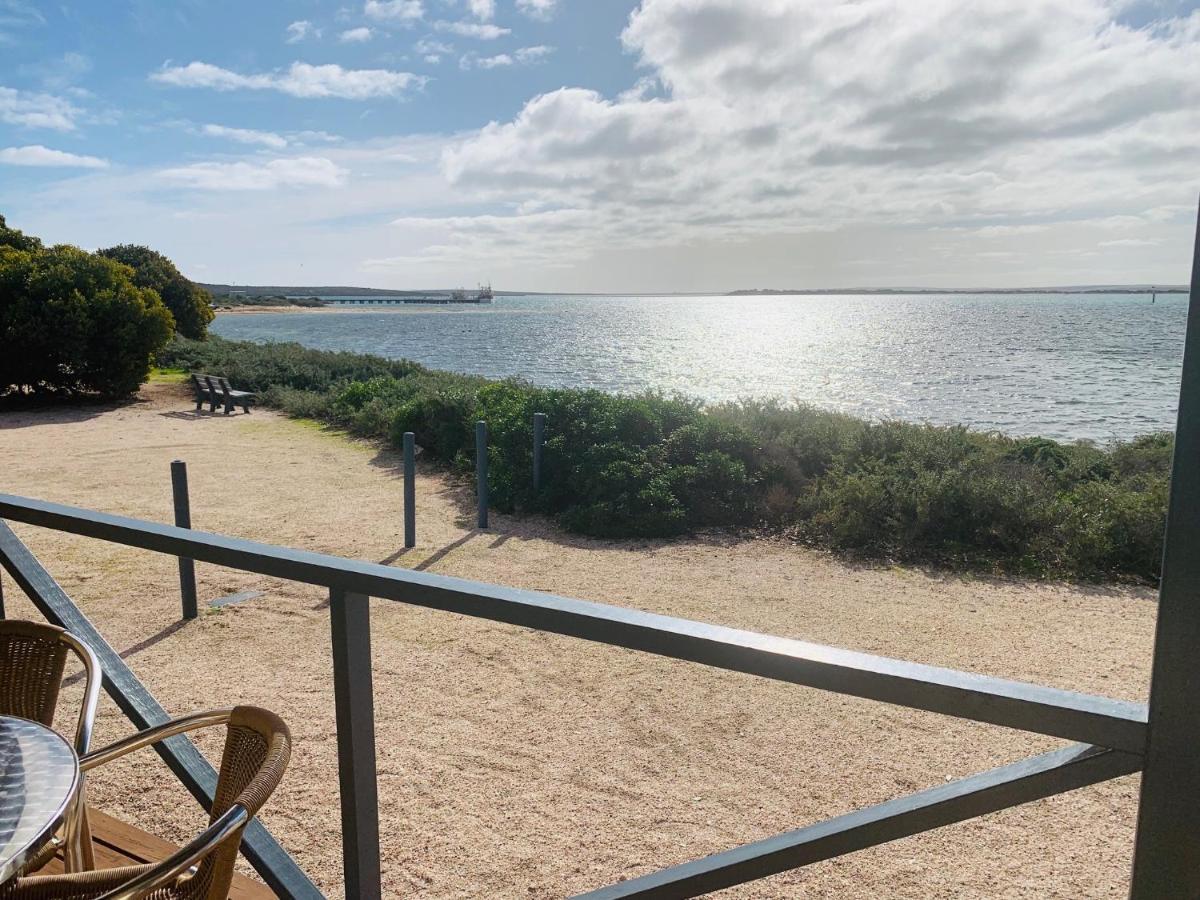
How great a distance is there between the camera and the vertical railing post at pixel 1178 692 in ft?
3.17

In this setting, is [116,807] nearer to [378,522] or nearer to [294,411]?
[378,522]

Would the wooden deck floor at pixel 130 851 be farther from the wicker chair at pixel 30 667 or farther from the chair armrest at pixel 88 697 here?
the chair armrest at pixel 88 697

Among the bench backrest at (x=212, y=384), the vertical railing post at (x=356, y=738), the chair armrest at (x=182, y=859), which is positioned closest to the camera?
the chair armrest at (x=182, y=859)

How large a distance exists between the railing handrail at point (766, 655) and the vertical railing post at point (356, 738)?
67mm

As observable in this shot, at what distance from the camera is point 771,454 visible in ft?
32.5

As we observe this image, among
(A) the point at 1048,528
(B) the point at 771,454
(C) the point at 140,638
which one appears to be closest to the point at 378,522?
(C) the point at 140,638

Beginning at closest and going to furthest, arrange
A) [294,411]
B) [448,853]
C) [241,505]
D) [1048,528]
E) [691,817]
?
[448,853], [691,817], [1048,528], [241,505], [294,411]

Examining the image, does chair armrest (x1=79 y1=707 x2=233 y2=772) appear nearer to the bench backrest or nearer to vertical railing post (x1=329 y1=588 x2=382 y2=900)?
vertical railing post (x1=329 y1=588 x2=382 y2=900)

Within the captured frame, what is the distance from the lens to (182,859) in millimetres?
1250

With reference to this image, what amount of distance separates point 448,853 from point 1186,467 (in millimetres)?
3293

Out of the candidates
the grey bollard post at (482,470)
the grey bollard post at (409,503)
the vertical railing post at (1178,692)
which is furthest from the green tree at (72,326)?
A: the vertical railing post at (1178,692)

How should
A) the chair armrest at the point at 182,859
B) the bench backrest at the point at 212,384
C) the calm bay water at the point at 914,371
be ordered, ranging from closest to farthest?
the chair armrest at the point at 182,859
the bench backrest at the point at 212,384
the calm bay water at the point at 914,371

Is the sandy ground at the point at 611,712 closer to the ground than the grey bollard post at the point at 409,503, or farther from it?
closer to the ground

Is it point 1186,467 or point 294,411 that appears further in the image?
point 294,411
